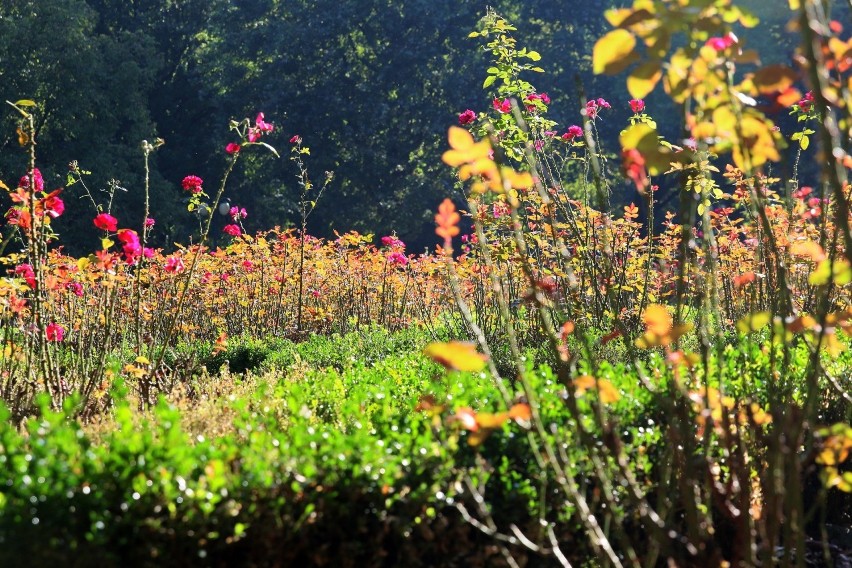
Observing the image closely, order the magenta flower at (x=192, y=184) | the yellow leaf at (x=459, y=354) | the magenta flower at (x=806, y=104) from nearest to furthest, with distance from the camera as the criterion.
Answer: the yellow leaf at (x=459, y=354) → the magenta flower at (x=806, y=104) → the magenta flower at (x=192, y=184)

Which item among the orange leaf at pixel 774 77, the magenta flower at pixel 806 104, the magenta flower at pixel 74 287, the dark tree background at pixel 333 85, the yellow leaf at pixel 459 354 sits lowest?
the yellow leaf at pixel 459 354

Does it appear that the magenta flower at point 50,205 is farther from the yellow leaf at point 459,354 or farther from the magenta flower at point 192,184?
the yellow leaf at point 459,354

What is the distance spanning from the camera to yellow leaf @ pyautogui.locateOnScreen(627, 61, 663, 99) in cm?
200

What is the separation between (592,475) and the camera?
309 centimetres

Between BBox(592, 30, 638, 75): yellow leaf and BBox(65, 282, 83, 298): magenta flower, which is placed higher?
BBox(65, 282, 83, 298): magenta flower

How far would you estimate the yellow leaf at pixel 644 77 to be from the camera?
200 centimetres

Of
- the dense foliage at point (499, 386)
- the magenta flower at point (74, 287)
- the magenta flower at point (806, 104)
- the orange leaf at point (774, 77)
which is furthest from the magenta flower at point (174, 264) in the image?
the orange leaf at point (774, 77)

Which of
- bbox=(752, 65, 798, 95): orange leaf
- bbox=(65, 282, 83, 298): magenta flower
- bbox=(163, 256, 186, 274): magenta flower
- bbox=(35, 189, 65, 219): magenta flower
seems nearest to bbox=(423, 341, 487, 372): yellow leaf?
bbox=(752, 65, 798, 95): orange leaf

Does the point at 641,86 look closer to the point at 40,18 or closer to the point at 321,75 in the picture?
the point at 40,18

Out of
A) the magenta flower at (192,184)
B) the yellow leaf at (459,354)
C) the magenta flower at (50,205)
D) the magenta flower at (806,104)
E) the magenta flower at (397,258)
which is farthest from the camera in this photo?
the magenta flower at (397,258)

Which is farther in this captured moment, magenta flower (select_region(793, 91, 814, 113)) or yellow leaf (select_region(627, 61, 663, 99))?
magenta flower (select_region(793, 91, 814, 113))

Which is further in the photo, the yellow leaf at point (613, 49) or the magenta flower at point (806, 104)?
the magenta flower at point (806, 104)

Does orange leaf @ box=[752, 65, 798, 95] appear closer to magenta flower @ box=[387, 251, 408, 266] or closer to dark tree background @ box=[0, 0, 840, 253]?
magenta flower @ box=[387, 251, 408, 266]

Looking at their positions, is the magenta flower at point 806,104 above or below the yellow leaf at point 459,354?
above
